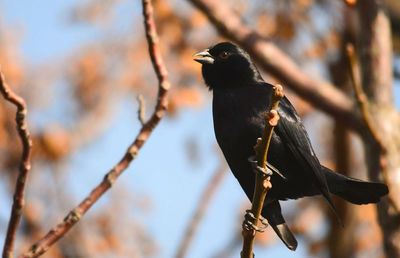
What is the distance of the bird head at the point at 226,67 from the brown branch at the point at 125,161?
758 millimetres

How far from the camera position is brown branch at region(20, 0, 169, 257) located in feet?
8.13

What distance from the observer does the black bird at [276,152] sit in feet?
10.4

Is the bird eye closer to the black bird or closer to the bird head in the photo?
the bird head

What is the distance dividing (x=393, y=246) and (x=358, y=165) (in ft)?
11.8

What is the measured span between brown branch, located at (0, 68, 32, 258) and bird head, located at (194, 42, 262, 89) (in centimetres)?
146

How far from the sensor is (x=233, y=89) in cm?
349

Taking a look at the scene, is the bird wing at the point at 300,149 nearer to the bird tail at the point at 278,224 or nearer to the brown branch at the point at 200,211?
the bird tail at the point at 278,224

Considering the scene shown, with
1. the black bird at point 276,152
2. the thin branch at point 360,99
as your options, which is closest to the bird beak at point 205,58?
the black bird at point 276,152

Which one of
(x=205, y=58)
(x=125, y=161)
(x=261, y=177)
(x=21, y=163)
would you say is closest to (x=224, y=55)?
(x=205, y=58)

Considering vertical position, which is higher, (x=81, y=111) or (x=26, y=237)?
(x=81, y=111)

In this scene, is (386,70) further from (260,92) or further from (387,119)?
(260,92)

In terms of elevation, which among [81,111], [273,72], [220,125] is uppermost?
[220,125]

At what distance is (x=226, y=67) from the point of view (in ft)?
12.1

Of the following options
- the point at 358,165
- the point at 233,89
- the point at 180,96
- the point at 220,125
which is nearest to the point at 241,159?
the point at 220,125
